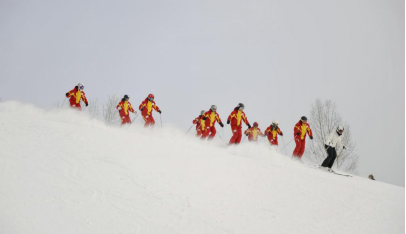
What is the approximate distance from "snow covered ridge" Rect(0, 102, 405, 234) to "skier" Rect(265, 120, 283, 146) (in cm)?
660

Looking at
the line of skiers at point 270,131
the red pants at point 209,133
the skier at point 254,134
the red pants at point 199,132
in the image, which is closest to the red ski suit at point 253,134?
the skier at point 254,134

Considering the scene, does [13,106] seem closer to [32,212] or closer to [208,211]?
[32,212]

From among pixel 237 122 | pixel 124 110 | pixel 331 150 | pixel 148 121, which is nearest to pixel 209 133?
pixel 237 122

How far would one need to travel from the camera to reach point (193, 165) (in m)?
5.68

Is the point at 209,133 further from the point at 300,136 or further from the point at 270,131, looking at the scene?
the point at 300,136

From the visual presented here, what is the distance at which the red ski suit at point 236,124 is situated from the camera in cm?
1176

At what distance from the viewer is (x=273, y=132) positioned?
1337 centimetres

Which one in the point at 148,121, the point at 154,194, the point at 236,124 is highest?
the point at 236,124

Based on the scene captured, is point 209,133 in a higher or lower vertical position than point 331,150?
lower

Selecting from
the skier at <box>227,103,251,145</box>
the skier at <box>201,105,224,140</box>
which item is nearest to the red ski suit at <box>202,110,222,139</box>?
the skier at <box>201,105,224,140</box>

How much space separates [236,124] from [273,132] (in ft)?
8.45

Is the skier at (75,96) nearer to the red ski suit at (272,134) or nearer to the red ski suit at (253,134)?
the red ski suit at (253,134)

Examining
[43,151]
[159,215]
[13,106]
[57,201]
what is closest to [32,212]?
[57,201]

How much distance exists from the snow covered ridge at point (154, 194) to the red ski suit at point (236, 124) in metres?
4.90
